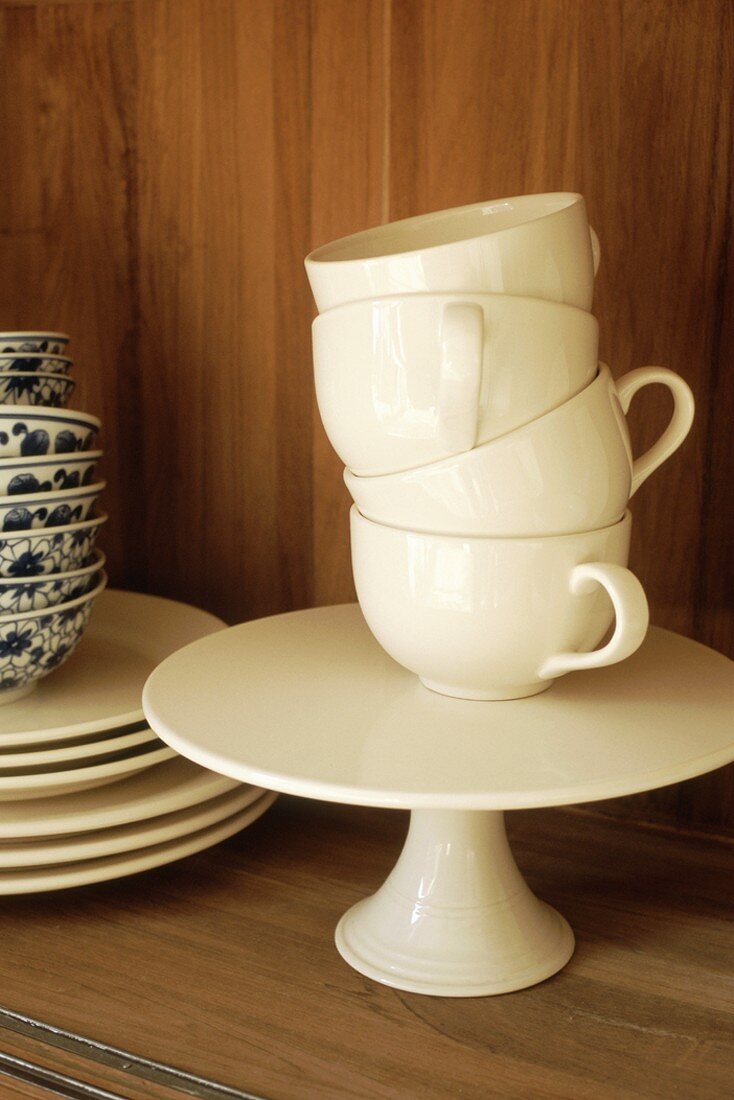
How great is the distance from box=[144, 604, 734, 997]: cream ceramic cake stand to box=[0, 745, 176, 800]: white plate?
73mm

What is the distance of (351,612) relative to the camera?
2.47 ft

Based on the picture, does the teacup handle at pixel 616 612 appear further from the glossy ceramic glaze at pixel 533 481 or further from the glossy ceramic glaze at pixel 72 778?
the glossy ceramic glaze at pixel 72 778

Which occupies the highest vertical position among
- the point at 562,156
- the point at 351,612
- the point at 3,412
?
the point at 562,156

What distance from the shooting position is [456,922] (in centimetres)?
60

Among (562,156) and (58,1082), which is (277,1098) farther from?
(562,156)

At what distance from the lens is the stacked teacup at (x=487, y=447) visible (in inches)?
20.7

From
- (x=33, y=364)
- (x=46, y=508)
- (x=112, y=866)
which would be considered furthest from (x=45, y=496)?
(x=112, y=866)

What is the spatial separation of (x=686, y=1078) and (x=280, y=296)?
59 centimetres

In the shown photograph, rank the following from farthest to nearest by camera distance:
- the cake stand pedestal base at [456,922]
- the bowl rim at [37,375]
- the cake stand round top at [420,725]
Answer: the bowl rim at [37,375], the cake stand pedestal base at [456,922], the cake stand round top at [420,725]

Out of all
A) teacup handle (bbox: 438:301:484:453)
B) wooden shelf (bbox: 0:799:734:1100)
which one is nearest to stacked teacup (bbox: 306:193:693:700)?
teacup handle (bbox: 438:301:484:453)

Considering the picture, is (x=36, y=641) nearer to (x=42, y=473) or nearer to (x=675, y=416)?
(x=42, y=473)

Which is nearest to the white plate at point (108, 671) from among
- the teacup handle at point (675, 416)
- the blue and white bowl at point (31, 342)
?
the blue and white bowl at point (31, 342)

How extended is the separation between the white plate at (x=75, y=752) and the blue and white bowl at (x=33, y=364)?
0.81 feet

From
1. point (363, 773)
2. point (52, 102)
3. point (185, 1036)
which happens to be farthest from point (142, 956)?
point (52, 102)
